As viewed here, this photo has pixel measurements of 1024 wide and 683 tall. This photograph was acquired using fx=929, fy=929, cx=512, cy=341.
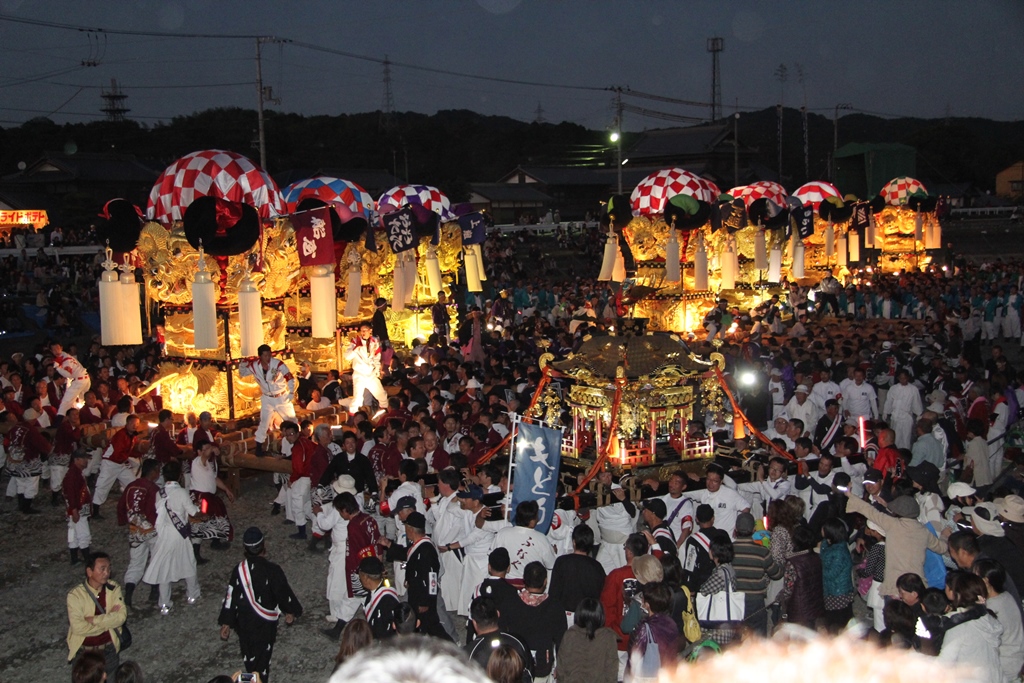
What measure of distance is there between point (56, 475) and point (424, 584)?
21.2 ft

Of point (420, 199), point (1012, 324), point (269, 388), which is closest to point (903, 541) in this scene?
point (269, 388)

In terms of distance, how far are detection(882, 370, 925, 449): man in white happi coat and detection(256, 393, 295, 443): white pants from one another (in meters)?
7.87

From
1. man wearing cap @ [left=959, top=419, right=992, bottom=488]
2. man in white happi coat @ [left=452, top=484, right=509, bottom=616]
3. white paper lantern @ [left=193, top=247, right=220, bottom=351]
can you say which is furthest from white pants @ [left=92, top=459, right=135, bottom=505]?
man wearing cap @ [left=959, top=419, right=992, bottom=488]

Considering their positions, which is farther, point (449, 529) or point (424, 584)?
point (449, 529)

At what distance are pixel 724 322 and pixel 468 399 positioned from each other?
8570mm

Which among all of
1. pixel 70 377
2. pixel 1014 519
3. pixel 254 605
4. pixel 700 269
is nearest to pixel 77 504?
pixel 70 377

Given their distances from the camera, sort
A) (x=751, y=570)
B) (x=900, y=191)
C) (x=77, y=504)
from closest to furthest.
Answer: (x=751, y=570) < (x=77, y=504) < (x=900, y=191)

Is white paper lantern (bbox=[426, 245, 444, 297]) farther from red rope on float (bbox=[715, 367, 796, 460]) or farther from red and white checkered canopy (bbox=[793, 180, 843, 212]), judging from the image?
red and white checkered canopy (bbox=[793, 180, 843, 212])

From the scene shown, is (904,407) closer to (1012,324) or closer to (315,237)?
(315,237)

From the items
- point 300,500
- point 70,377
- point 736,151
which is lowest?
point 300,500

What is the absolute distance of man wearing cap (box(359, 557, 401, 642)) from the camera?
20.4 ft

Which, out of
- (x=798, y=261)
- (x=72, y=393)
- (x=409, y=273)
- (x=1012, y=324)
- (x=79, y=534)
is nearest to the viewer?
(x=79, y=534)

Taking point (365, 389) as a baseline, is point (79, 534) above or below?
below

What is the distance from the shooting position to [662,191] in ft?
70.4
